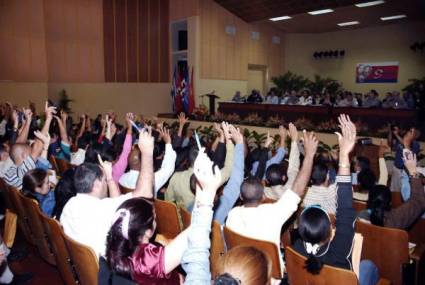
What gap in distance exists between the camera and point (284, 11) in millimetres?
12414

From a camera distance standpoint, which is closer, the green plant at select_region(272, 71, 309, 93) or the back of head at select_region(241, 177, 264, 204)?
the back of head at select_region(241, 177, 264, 204)

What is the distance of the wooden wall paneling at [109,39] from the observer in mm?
12148

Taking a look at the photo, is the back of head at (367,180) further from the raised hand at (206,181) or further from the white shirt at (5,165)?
the white shirt at (5,165)

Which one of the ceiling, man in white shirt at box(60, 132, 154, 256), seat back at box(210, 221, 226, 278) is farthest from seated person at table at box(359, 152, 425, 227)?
the ceiling

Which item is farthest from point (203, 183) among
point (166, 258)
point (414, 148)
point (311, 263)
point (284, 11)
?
point (284, 11)

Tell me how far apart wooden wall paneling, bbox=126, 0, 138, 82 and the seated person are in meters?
10.4

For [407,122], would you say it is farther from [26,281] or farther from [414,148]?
[26,281]

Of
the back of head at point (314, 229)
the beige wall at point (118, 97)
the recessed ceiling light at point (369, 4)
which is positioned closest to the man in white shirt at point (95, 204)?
the back of head at point (314, 229)

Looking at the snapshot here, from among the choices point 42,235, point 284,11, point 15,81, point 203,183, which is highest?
point 284,11

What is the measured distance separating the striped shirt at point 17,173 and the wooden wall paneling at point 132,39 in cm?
964

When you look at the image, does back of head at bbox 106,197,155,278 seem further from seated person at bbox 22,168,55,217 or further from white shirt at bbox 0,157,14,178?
white shirt at bbox 0,157,14,178

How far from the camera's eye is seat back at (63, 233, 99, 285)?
1.74 meters

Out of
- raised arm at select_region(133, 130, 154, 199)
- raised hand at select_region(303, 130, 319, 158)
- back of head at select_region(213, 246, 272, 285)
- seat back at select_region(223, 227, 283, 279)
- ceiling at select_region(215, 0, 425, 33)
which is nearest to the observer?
back of head at select_region(213, 246, 272, 285)

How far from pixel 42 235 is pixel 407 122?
26.9 feet
